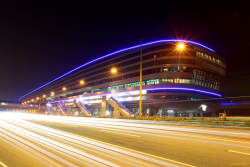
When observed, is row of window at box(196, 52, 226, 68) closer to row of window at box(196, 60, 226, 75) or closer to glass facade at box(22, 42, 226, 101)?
glass facade at box(22, 42, 226, 101)

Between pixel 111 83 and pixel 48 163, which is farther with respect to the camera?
pixel 111 83

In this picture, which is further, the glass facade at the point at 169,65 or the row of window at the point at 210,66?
the row of window at the point at 210,66

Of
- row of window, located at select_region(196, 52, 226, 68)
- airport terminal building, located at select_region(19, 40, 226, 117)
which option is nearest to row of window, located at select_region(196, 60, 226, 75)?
airport terminal building, located at select_region(19, 40, 226, 117)

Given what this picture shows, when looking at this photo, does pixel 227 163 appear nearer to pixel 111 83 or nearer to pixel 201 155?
pixel 201 155

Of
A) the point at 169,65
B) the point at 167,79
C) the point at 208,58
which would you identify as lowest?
the point at 167,79

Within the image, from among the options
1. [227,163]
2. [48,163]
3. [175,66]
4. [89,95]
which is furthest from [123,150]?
[89,95]

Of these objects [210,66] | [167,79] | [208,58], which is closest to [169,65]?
[167,79]

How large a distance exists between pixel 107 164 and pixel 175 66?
44968 millimetres

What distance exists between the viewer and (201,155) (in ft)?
18.1

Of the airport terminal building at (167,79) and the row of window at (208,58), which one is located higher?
the row of window at (208,58)

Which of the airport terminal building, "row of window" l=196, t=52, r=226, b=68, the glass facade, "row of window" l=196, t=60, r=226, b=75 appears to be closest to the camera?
the airport terminal building

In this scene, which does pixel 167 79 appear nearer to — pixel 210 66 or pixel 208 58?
pixel 210 66

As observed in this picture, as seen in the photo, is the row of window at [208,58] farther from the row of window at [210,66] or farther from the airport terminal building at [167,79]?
the row of window at [210,66]

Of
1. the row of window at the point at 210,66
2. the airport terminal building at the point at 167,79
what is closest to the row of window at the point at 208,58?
the airport terminal building at the point at 167,79
